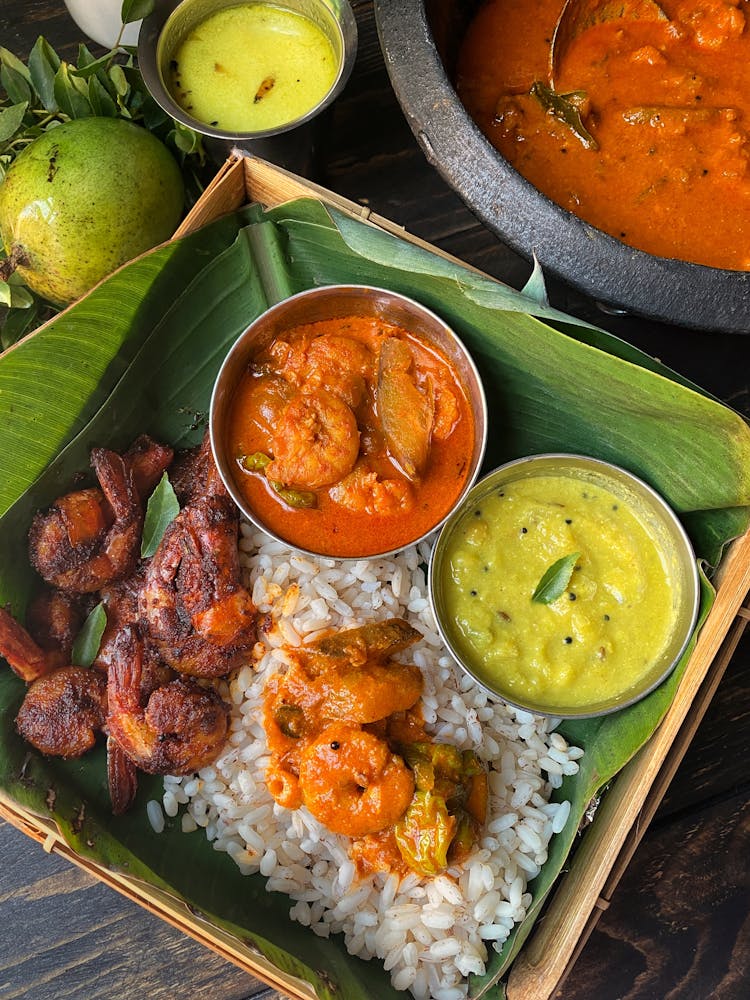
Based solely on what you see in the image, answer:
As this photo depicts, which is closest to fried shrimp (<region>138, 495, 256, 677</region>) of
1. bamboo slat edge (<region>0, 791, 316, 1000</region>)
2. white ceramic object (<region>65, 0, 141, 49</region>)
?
bamboo slat edge (<region>0, 791, 316, 1000</region>)

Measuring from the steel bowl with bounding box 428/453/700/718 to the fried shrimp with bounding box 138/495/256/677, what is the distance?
0.47m

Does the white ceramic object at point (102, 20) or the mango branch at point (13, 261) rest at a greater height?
the white ceramic object at point (102, 20)

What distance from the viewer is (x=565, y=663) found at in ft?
6.33

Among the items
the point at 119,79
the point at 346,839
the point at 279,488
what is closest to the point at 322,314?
the point at 279,488

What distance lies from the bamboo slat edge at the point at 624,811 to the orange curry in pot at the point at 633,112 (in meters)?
0.74

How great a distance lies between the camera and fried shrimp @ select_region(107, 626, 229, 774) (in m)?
1.92

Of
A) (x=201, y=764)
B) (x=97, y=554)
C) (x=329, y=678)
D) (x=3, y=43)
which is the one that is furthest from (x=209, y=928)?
(x=3, y=43)

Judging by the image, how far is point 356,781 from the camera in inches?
72.2

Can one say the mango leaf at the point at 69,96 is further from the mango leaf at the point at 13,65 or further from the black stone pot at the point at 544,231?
the black stone pot at the point at 544,231

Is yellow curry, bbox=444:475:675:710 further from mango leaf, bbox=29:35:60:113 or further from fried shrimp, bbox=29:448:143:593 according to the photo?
mango leaf, bbox=29:35:60:113

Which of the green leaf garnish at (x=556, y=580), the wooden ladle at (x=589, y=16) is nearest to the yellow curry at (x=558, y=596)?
the green leaf garnish at (x=556, y=580)

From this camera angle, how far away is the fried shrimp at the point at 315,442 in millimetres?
1859

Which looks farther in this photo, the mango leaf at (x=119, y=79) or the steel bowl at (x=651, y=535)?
the mango leaf at (x=119, y=79)

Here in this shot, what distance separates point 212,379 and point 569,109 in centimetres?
105
